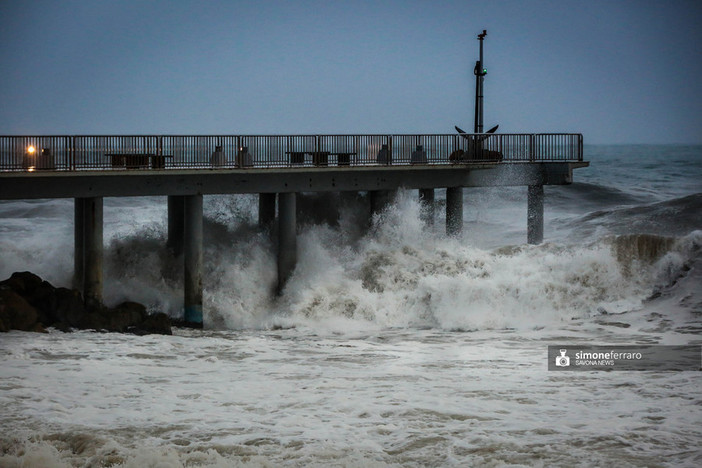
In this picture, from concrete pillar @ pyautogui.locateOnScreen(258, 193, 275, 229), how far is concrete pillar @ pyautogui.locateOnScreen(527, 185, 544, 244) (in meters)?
9.68

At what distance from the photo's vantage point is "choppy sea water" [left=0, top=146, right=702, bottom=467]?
744 inches

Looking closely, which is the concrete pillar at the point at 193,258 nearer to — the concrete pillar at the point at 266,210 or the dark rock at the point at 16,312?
the concrete pillar at the point at 266,210

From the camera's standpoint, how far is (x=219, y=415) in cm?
2067

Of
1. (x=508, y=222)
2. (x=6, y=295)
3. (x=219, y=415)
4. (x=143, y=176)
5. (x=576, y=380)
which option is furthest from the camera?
(x=508, y=222)

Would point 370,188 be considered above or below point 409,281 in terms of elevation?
above

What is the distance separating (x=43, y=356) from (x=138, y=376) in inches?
120

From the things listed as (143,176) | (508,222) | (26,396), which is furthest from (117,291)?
(508,222)

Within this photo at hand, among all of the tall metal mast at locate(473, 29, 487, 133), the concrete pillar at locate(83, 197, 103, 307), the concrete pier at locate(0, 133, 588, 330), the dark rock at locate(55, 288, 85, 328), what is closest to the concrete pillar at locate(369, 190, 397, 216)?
the concrete pier at locate(0, 133, 588, 330)

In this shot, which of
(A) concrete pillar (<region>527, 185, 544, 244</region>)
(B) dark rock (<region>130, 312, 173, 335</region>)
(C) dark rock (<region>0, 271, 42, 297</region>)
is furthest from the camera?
(A) concrete pillar (<region>527, 185, 544, 244</region>)

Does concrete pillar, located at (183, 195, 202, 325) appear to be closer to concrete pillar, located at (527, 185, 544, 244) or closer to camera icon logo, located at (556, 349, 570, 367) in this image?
camera icon logo, located at (556, 349, 570, 367)

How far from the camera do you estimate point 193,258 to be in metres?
33.7

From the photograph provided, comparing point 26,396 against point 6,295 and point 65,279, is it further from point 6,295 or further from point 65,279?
point 65,279

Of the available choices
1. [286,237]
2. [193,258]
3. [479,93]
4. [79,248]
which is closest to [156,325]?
[193,258]

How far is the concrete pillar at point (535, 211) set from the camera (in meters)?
41.3
